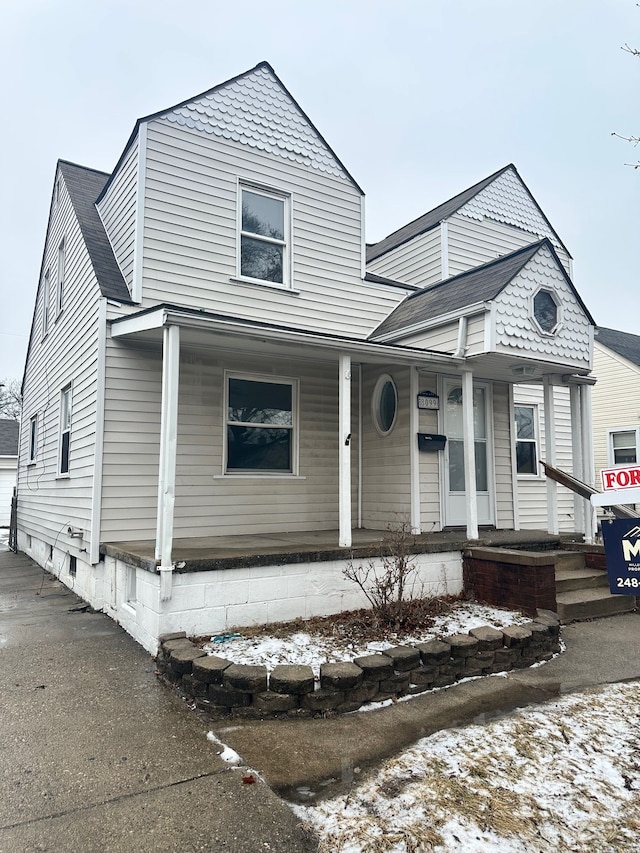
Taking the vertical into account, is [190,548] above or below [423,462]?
below

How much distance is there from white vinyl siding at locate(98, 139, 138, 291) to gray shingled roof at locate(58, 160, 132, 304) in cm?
11

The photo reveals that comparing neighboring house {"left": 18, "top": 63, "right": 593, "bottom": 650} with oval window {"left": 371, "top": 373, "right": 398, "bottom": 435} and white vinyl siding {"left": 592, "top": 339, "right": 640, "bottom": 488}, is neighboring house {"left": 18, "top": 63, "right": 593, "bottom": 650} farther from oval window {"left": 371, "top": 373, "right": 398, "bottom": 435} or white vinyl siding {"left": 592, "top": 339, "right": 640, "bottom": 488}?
white vinyl siding {"left": 592, "top": 339, "right": 640, "bottom": 488}

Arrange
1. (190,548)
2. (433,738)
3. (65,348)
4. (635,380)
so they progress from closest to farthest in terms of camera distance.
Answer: (433,738)
(190,548)
(65,348)
(635,380)

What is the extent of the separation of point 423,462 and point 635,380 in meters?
11.5

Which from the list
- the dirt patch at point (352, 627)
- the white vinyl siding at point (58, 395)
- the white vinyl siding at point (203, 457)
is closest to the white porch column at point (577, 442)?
the white vinyl siding at point (203, 457)

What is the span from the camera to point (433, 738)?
3318mm

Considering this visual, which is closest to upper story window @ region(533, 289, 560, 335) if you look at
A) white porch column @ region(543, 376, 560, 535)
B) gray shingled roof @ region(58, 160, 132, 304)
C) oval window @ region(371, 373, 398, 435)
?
white porch column @ region(543, 376, 560, 535)

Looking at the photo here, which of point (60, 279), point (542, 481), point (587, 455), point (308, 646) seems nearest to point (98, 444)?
point (308, 646)

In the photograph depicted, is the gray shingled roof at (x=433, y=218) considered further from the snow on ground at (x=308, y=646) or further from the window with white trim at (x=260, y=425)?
the snow on ground at (x=308, y=646)

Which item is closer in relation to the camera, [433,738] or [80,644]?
[433,738]

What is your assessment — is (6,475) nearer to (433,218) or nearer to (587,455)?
(433,218)

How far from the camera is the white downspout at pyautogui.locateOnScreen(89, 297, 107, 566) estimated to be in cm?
638

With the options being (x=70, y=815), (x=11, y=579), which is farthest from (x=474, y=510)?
(x=11, y=579)

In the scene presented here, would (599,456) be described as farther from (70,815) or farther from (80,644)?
(70,815)
